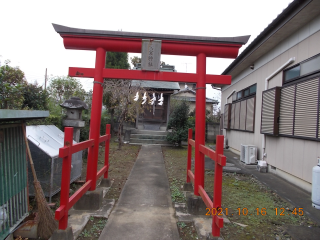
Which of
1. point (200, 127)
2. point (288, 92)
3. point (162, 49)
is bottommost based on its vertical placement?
point (200, 127)

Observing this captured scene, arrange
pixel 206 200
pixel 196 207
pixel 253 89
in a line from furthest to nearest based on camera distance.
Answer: pixel 253 89 < pixel 196 207 < pixel 206 200

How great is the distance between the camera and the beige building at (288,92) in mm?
4648

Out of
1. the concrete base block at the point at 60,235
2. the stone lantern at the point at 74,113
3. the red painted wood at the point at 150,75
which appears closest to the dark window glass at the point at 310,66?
the red painted wood at the point at 150,75

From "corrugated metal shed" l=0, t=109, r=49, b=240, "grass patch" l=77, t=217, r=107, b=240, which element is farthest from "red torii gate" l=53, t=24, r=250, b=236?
"corrugated metal shed" l=0, t=109, r=49, b=240

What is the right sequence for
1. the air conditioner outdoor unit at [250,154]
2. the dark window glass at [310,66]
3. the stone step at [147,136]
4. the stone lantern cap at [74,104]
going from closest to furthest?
1. the dark window glass at [310,66]
2. the stone lantern cap at [74,104]
3. the air conditioner outdoor unit at [250,154]
4. the stone step at [147,136]

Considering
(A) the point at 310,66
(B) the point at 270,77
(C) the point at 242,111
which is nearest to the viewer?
(A) the point at 310,66

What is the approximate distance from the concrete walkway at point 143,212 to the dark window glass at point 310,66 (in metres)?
4.24

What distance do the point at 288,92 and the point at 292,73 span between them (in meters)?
0.55

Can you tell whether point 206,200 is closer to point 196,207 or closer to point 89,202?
point 196,207

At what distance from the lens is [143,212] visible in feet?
12.3

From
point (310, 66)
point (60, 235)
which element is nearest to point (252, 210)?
point (60, 235)

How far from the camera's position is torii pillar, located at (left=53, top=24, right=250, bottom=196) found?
3828 millimetres

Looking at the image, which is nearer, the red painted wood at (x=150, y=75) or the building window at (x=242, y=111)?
the red painted wood at (x=150, y=75)
